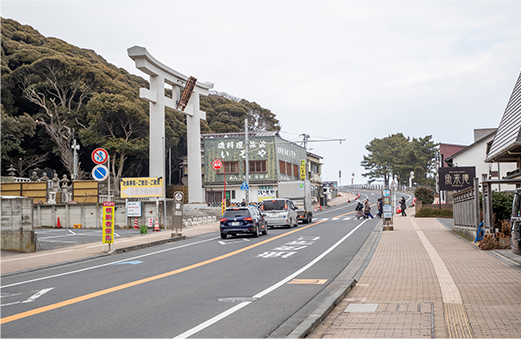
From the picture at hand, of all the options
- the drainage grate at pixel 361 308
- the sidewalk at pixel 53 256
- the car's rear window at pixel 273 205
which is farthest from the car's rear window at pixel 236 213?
the drainage grate at pixel 361 308

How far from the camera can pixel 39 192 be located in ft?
113

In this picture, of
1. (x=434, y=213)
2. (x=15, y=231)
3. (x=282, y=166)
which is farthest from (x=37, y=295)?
(x=282, y=166)

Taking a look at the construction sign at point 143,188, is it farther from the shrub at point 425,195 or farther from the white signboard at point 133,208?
the shrub at point 425,195

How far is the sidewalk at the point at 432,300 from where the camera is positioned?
22.6 feet

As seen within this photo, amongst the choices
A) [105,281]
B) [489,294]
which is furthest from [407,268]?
[105,281]

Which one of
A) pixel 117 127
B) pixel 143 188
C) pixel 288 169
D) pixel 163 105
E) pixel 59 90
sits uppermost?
pixel 59 90

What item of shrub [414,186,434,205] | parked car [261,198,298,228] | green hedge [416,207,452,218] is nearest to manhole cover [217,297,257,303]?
parked car [261,198,298,228]

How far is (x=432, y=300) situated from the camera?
900 cm

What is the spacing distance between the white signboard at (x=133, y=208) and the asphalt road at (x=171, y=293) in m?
14.7

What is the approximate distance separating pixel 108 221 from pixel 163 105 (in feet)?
79.4

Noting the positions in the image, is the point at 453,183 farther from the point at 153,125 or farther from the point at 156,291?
the point at 156,291

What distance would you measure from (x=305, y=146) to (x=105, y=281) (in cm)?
6988

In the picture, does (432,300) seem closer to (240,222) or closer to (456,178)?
(240,222)

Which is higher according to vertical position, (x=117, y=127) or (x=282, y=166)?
(x=117, y=127)
